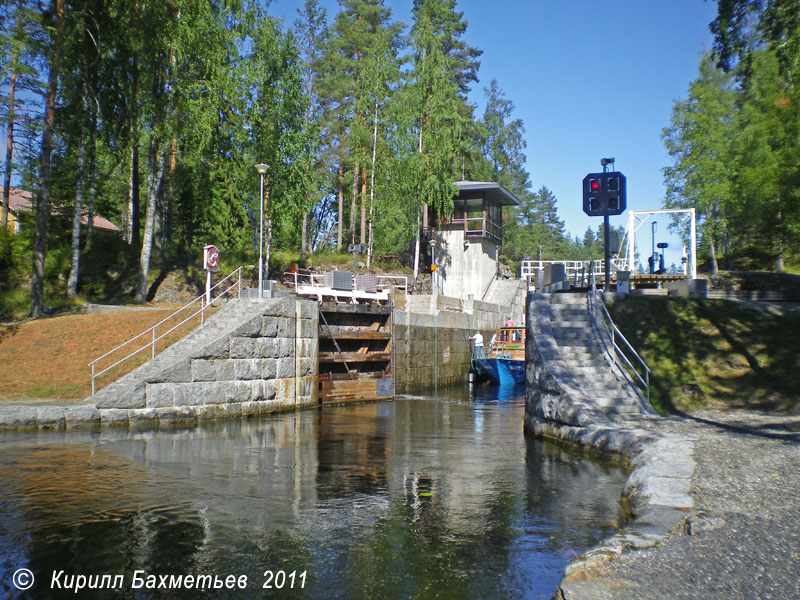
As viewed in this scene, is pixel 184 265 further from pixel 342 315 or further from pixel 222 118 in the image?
pixel 342 315

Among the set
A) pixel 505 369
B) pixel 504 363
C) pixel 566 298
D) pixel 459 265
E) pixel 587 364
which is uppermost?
pixel 459 265

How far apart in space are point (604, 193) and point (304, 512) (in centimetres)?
1211

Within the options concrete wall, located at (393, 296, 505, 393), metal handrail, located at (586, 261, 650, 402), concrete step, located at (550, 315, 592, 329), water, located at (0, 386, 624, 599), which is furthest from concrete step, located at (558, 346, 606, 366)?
concrete wall, located at (393, 296, 505, 393)

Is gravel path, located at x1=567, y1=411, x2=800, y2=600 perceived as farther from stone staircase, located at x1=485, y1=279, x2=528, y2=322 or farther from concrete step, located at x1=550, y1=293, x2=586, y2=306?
stone staircase, located at x1=485, y1=279, x2=528, y2=322

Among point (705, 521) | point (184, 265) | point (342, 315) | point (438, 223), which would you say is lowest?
point (705, 521)

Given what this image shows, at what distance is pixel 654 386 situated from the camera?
A: 13602 millimetres

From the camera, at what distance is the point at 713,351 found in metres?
14.5

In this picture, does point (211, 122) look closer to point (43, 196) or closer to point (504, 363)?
point (43, 196)

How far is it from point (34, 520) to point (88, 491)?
1375 mm

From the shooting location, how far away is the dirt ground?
15.0 meters

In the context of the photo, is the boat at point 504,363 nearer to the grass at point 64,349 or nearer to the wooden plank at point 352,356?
the wooden plank at point 352,356

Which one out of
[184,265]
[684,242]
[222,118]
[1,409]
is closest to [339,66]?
[222,118]

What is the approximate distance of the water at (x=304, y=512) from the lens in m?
5.79

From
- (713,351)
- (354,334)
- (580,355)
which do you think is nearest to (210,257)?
(354,334)
